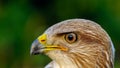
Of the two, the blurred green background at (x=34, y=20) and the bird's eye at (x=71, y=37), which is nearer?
the bird's eye at (x=71, y=37)

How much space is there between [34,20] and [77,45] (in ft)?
16.4

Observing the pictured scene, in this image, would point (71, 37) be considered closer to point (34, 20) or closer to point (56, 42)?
point (56, 42)

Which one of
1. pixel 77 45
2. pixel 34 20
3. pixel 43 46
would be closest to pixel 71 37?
pixel 77 45

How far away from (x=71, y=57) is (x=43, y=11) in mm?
5557

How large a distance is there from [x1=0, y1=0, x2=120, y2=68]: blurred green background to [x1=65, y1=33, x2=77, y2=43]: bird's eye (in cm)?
432

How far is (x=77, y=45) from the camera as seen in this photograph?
6.39 m

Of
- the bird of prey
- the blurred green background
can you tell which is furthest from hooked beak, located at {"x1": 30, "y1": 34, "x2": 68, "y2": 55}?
the blurred green background

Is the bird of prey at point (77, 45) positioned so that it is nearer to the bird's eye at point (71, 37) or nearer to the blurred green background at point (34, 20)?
the bird's eye at point (71, 37)

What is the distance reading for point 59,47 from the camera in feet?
20.9

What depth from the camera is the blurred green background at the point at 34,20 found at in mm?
10883

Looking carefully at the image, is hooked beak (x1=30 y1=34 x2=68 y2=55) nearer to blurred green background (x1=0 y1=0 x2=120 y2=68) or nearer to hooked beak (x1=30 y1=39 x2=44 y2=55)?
hooked beak (x1=30 y1=39 x2=44 y2=55)

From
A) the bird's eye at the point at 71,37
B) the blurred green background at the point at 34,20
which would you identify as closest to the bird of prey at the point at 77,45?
the bird's eye at the point at 71,37

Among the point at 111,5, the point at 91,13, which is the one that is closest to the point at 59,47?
the point at 111,5

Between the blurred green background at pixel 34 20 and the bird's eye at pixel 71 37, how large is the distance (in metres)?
4.32
